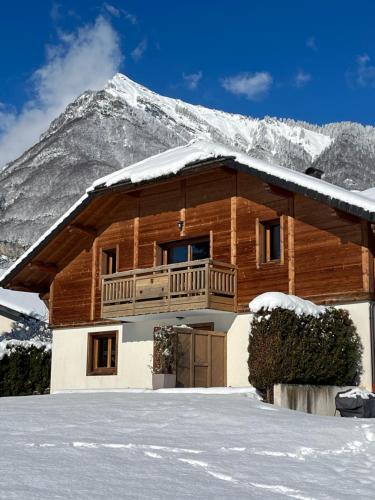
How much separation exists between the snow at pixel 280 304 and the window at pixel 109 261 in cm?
804

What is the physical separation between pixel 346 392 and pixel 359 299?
8.95 feet

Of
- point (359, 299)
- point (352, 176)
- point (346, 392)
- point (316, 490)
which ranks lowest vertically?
point (316, 490)

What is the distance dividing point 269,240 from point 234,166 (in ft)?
6.85

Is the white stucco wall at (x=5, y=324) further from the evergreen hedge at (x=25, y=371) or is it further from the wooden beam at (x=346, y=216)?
the wooden beam at (x=346, y=216)

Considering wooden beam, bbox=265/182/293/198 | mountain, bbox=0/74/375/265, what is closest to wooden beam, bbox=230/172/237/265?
wooden beam, bbox=265/182/293/198

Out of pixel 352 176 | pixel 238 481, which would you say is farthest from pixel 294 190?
→ pixel 352 176

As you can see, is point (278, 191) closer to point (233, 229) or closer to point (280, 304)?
point (233, 229)

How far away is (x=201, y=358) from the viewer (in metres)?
20.3

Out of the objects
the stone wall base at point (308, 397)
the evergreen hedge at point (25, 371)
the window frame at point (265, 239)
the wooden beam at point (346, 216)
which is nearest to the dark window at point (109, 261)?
the evergreen hedge at point (25, 371)

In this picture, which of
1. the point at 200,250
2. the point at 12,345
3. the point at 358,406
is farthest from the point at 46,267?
the point at 358,406

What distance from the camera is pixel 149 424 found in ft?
36.2

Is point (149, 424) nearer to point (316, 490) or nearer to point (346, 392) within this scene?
point (316, 490)

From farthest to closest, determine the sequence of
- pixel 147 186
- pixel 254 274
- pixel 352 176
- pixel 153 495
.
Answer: pixel 352 176
pixel 147 186
pixel 254 274
pixel 153 495

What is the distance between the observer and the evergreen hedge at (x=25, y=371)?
26.1 metres
